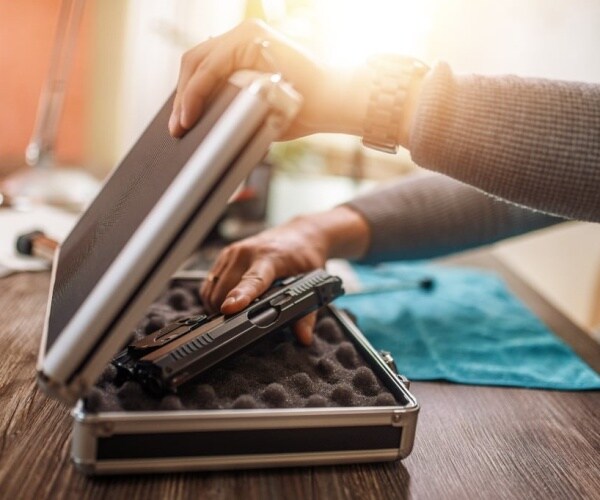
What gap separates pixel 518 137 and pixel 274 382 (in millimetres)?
297

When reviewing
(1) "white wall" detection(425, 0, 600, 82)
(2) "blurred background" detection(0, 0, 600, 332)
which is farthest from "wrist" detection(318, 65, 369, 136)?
(1) "white wall" detection(425, 0, 600, 82)

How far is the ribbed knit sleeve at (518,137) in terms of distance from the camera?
0.58m

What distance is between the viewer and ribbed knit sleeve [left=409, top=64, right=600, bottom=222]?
1.90 ft

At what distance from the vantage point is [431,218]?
954 mm

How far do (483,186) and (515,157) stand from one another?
4 centimetres

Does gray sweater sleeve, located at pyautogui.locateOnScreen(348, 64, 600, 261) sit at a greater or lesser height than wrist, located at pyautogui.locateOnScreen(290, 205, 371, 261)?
greater

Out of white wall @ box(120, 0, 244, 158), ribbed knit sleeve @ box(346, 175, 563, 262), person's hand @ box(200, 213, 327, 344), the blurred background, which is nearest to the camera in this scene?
person's hand @ box(200, 213, 327, 344)

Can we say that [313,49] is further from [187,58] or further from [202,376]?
[202,376]

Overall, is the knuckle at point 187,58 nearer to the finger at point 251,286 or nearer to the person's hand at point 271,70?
the person's hand at point 271,70

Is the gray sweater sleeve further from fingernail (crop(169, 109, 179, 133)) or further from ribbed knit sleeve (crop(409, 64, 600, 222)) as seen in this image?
fingernail (crop(169, 109, 179, 133))


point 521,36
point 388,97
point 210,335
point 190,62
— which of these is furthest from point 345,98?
point 521,36

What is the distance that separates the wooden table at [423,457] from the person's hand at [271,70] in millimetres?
267

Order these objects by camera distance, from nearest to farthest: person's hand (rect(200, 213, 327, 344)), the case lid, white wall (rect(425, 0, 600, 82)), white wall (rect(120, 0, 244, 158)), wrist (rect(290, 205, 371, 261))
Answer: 1. the case lid
2. person's hand (rect(200, 213, 327, 344))
3. wrist (rect(290, 205, 371, 261))
4. white wall (rect(425, 0, 600, 82))
5. white wall (rect(120, 0, 244, 158))

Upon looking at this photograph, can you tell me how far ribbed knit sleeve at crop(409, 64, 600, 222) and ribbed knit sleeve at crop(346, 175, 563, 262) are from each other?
327mm
